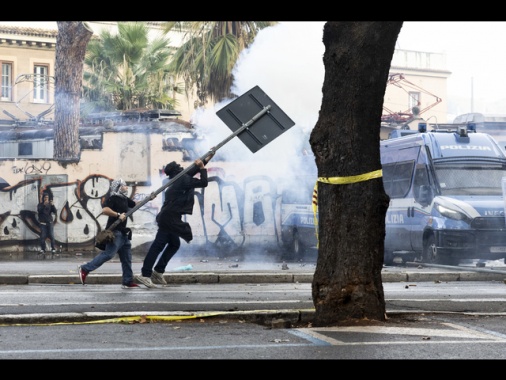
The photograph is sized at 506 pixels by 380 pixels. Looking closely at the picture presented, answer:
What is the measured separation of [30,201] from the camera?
26141 mm

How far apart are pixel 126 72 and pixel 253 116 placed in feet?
87.6

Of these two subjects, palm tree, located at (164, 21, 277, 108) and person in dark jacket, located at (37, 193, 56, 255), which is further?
palm tree, located at (164, 21, 277, 108)

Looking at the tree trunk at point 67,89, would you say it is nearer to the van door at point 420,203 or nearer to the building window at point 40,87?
the van door at point 420,203

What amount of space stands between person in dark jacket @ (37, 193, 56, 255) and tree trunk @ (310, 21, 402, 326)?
1695 centimetres

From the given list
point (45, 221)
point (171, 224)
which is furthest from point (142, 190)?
point (171, 224)

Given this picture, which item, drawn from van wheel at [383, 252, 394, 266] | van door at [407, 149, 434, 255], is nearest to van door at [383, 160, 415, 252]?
van door at [407, 149, 434, 255]

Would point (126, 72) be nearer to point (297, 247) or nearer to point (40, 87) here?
point (40, 87)

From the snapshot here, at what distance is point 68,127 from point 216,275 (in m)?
14.9

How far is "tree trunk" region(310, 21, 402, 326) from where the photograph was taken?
914 cm

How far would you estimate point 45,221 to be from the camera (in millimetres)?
25406

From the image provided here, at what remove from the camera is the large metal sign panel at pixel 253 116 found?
42.2ft

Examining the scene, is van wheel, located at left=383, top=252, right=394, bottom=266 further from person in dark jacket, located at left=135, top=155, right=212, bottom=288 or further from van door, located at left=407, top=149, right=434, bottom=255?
person in dark jacket, located at left=135, top=155, right=212, bottom=288

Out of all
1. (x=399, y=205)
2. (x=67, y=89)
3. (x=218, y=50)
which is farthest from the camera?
(x=218, y=50)
